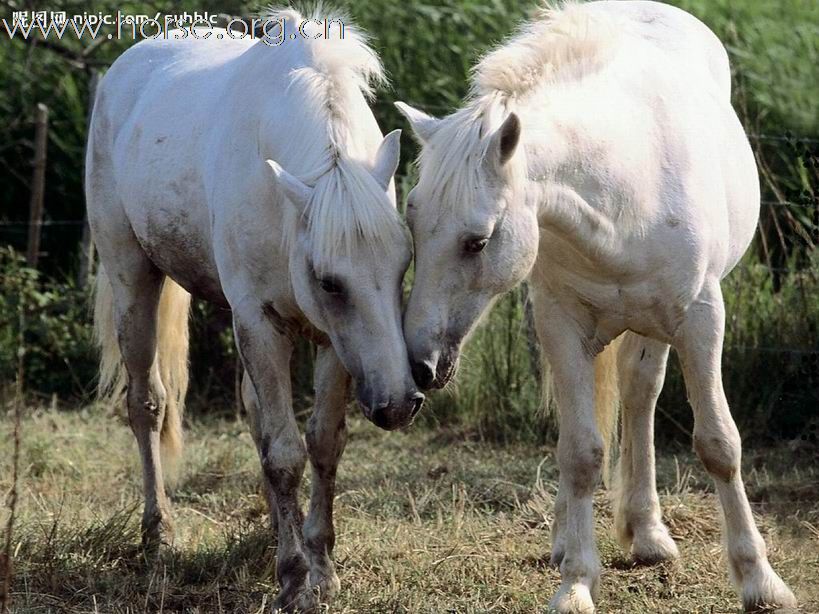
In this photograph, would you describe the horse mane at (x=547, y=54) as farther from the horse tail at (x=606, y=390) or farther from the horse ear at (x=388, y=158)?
the horse tail at (x=606, y=390)

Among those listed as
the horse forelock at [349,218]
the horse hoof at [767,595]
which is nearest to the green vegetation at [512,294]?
the horse forelock at [349,218]

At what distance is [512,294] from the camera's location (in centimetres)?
691

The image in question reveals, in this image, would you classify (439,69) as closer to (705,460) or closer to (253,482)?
(253,482)

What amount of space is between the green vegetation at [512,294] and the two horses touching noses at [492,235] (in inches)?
31.4

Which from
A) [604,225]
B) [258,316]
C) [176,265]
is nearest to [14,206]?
[176,265]

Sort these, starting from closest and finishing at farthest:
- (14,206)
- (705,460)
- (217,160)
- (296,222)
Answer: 1. (296,222)
2. (705,460)
3. (217,160)
4. (14,206)

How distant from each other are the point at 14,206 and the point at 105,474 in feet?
12.0

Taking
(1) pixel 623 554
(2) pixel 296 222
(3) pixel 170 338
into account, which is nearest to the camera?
(2) pixel 296 222

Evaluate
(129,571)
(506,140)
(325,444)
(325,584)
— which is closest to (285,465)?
(325,444)

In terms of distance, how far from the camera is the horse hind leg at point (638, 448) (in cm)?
471

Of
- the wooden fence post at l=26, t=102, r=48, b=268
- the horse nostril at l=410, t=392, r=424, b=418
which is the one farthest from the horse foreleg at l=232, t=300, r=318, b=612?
the wooden fence post at l=26, t=102, r=48, b=268

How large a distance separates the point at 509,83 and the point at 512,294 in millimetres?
3131

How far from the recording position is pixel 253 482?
19.2 ft

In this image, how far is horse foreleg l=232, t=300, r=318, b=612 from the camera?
409 centimetres
